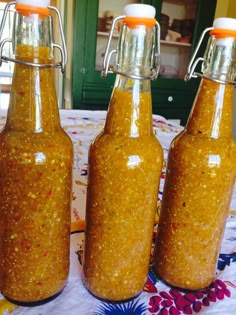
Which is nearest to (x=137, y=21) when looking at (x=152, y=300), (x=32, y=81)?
(x=32, y=81)

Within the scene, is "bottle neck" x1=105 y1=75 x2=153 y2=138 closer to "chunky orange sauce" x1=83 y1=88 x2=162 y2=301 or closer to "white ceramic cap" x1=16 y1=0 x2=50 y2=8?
"chunky orange sauce" x1=83 y1=88 x2=162 y2=301

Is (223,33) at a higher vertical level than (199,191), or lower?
higher

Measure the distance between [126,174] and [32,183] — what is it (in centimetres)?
10

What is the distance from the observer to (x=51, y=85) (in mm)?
322

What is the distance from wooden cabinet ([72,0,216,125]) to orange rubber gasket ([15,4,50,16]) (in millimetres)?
1963

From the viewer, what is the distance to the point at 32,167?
304 millimetres

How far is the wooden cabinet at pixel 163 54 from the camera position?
2.14 m

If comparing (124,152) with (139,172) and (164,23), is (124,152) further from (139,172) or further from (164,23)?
(164,23)

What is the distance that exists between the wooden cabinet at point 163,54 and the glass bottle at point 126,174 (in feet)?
6.37

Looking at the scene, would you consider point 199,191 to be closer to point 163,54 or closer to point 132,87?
point 132,87

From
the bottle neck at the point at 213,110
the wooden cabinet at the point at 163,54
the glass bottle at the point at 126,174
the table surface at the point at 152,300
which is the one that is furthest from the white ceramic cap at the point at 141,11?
the wooden cabinet at the point at 163,54

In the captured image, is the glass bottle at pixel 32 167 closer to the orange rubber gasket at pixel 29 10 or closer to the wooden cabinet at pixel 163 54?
the orange rubber gasket at pixel 29 10

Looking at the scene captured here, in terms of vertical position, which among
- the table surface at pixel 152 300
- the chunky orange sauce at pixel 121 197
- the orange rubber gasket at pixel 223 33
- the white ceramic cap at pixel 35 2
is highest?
the white ceramic cap at pixel 35 2

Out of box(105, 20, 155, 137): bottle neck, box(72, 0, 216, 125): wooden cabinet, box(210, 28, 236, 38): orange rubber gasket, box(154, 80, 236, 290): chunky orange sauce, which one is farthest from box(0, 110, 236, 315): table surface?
Answer: box(72, 0, 216, 125): wooden cabinet
